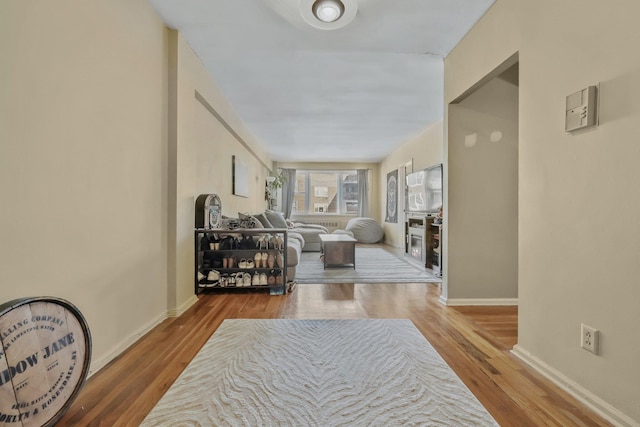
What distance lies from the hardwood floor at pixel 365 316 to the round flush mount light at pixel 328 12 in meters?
2.27

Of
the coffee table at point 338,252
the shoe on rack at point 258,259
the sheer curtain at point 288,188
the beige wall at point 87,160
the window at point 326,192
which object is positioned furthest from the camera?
the window at point 326,192

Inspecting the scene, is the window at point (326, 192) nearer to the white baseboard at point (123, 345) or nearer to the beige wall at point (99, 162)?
the beige wall at point (99, 162)

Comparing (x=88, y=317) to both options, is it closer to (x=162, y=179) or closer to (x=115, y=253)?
(x=115, y=253)

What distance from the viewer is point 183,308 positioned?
8.80ft

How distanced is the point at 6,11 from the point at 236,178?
362cm

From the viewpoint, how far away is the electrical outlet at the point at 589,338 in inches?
53.8

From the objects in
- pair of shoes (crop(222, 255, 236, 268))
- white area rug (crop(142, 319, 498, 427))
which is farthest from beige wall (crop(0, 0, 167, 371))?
pair of shoes (crop(222, 255, 236, 268))

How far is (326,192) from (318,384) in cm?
797

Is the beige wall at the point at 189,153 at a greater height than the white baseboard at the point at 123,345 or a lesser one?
greater

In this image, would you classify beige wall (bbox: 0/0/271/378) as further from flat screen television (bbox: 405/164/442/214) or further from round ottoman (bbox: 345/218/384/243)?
round ottoman (bbox: 345/218/384/243)

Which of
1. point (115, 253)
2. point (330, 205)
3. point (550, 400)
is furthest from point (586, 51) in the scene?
point (330, 205)

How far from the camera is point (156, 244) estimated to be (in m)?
2.36

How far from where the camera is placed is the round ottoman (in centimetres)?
808

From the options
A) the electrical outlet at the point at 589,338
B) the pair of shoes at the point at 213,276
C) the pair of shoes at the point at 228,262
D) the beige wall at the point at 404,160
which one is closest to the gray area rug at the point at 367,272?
the pair of shoes at the point at 228,262
